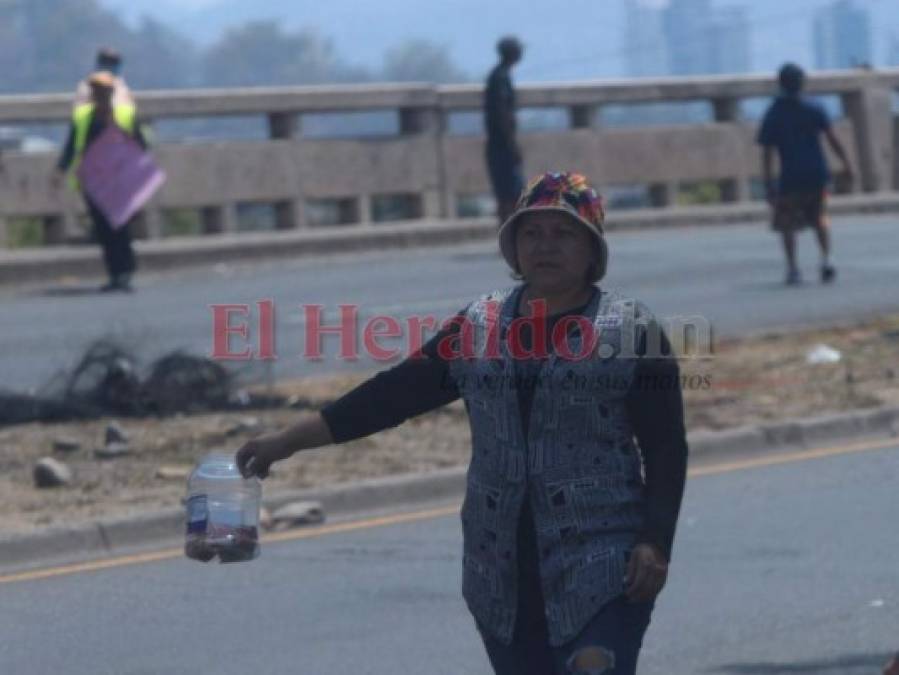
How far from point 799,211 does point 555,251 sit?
13.2 meters

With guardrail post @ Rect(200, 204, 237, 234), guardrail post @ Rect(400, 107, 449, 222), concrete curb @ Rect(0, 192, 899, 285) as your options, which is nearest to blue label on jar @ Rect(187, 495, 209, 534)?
concrete curb @ Rect(0, 192, 899, 285)

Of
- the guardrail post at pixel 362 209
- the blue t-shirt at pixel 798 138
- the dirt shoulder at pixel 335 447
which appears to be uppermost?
the blue t-shirt at pixel 798 138

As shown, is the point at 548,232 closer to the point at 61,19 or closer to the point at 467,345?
the point at 467,345

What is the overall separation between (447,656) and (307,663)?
0.48 metres

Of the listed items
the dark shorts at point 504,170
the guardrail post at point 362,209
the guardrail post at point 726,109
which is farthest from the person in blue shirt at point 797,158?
the guardrail post at point 726,109

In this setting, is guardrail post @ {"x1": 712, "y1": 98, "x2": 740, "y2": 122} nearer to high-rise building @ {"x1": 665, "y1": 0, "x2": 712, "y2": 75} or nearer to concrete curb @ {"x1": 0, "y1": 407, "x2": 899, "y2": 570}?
concrete curb @ {"x1": 0, "y1": 407, "x2": 899, "y2": 570}

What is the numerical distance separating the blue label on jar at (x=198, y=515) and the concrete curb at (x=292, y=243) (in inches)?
573

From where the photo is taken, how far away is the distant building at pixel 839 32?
3896 centimetres

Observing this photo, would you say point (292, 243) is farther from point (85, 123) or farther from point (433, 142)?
point (85, 123)

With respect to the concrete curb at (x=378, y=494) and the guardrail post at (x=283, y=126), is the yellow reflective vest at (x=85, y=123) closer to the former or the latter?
the guardrail post at (x=283, y=126)

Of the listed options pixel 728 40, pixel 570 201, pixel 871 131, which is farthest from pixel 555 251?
pixel 728 40

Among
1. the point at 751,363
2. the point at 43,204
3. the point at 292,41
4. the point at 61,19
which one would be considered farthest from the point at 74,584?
the point at 292,41

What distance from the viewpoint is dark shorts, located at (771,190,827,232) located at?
1725 cm

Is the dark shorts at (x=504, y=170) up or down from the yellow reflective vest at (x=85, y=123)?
down
